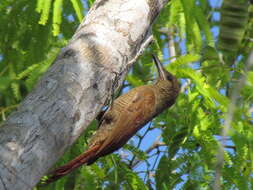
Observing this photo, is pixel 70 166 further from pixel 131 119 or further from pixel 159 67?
pixel 159 67

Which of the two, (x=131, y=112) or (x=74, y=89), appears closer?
(x=74, y=89)

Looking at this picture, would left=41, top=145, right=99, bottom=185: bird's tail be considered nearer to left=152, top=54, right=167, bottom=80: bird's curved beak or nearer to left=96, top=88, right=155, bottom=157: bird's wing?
left=96, top=88, right=155, bottom=157: bird's wing

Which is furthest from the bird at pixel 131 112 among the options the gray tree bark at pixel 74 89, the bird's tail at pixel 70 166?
the gray tree bark at pixel 74 89

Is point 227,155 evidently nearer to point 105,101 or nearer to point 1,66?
point 105,101

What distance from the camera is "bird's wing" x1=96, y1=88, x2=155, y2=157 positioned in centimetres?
431

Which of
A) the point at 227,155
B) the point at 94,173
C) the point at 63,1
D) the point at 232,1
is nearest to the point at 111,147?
the point at 94,173

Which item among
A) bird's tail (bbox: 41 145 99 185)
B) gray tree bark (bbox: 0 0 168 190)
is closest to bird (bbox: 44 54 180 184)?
bird's tail (bbox: 41 145 99 185)

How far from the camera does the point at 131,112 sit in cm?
481

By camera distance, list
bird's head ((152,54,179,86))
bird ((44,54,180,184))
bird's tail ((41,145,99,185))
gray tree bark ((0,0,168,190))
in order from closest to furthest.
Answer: gray tree bark ((0,0,168,190)) → bird's tail ((41,145,99,185)) → bird ((44,54,180,184)) → bird's head ((152,54,179,86))

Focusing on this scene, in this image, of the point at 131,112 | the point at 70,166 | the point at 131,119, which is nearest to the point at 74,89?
the point at 70,166

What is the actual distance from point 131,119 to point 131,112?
125mm

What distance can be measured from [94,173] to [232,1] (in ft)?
5.37

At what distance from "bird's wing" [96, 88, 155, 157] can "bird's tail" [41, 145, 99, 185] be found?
0.19 meters

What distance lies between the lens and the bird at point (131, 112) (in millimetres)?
4250
